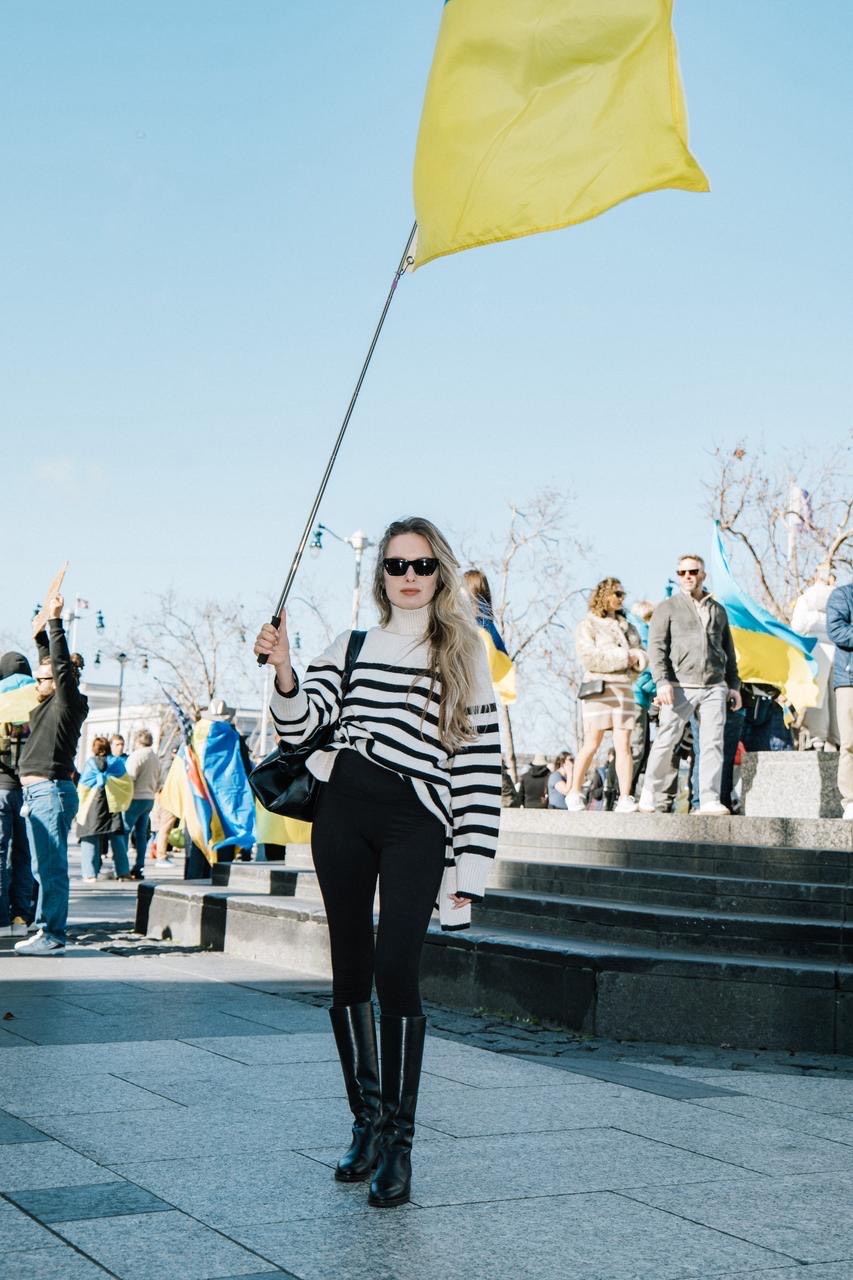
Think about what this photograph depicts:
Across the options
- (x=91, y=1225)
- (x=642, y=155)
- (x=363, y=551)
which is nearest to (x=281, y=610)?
(x=91, y=1225)

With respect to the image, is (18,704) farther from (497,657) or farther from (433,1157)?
(433,1157)

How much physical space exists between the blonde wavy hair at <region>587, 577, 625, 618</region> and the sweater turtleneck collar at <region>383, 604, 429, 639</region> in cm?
712

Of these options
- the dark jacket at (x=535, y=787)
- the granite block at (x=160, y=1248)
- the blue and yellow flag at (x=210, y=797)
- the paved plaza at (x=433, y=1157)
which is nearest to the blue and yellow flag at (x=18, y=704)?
the paved plaza at (x=433, y=1157)

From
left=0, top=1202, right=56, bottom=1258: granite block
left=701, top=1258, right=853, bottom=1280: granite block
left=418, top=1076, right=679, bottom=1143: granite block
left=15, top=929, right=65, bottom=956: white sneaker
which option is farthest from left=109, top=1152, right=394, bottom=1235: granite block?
left=15, top=929, right=65, bottom=956: white sneaker

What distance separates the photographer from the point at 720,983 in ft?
22.0

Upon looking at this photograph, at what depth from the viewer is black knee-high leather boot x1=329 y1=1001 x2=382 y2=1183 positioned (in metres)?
3.91

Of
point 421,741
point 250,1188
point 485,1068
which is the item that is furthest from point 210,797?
point 250,1188

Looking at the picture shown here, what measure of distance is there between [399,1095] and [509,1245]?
0.65 m

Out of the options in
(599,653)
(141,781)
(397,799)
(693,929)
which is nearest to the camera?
(397,799)

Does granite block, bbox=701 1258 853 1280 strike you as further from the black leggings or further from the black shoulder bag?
the black shoulder bag

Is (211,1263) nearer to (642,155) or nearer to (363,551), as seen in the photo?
(642,155)

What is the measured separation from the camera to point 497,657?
12.5 m

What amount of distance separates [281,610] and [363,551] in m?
34.9

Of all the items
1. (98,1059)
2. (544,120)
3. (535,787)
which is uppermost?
(544,120)
